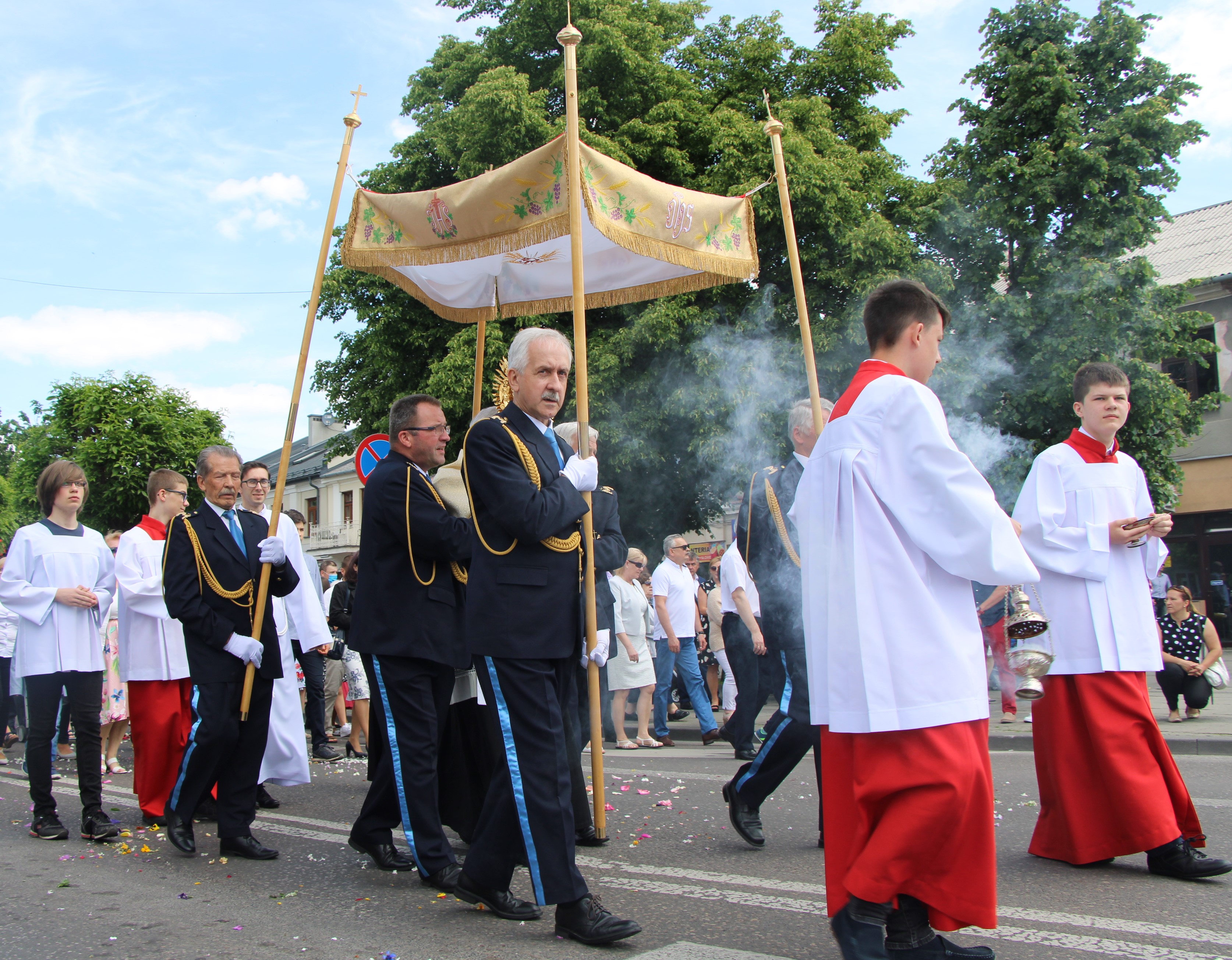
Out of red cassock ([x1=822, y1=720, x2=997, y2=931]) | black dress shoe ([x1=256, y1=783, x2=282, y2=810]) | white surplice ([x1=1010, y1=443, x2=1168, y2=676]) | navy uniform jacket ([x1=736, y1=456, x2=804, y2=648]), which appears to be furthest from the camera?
black dress shoe ([x1=256, y1=783, x2=282, y2=810])

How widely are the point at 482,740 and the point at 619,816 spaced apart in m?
1.01

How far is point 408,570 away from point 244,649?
3.48 ft

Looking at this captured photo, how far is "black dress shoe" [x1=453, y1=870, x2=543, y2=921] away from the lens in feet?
12.0

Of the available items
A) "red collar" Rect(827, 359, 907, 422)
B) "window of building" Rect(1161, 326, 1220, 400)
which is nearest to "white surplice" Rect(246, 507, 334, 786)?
"red collar" Rect(827, 359, 907, 422)

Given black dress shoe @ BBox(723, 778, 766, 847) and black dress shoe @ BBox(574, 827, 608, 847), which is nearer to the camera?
black dress shoe @ BBox(723, 778, 766, 847)

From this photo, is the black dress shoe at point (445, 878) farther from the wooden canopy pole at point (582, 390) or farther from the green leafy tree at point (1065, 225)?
the green leafy tree at point (1065, 225)

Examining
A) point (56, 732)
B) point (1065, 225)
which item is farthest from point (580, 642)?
point (1065, 225)

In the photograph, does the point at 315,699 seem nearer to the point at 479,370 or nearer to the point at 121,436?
the point at 479,370

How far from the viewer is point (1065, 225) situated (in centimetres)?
1836

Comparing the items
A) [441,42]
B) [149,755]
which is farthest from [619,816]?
[441,42]

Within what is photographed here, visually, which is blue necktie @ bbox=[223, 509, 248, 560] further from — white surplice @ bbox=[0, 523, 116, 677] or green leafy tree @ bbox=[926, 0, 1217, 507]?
green leafy tree @ bbox=[926, 0, 1217, 507]

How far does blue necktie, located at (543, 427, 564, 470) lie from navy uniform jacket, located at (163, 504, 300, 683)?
1987mm

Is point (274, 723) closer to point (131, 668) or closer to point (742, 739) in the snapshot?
point (131, 668)

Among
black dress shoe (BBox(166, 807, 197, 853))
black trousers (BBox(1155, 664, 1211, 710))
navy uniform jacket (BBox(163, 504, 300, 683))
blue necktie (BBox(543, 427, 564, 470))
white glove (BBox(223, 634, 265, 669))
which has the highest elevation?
blue necktie (BBox(543, 427, 564, 470))
